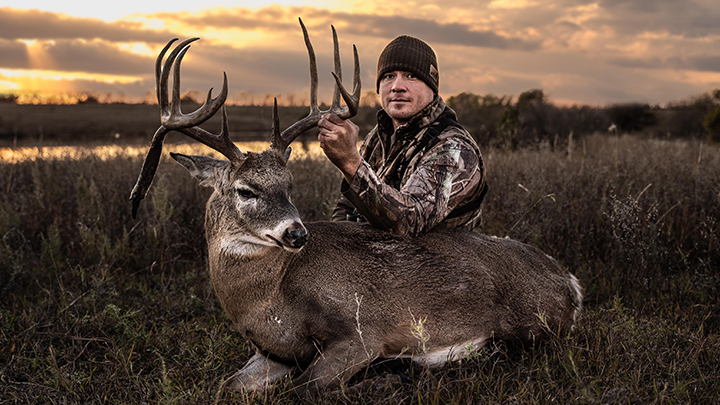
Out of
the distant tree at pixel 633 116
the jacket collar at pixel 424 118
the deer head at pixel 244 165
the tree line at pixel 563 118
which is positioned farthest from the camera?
the distant tree at pixel 633 116

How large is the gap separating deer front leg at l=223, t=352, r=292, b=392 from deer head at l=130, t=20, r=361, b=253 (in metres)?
0.75

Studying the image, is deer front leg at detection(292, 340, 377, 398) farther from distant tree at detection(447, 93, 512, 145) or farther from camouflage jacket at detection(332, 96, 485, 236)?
distant tree at detection(447, 93, 512, 145)

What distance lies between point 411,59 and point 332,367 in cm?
231

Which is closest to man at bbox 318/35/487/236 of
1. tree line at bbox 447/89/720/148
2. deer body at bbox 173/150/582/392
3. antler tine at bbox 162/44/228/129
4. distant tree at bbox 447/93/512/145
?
deer body at bbox 173/150/582/392

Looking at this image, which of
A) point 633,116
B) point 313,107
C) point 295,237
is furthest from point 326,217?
point 633,116

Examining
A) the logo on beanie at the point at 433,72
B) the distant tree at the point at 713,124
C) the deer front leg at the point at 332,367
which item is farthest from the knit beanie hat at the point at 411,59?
the distant tree at the point at 713,124

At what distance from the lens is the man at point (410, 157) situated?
3.12m

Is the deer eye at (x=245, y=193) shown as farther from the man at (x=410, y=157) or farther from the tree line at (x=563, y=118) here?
the tree line at (x=563, y=118)

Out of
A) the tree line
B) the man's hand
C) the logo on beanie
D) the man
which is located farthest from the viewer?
the tree line

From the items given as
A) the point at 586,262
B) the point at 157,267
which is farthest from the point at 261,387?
the point at 586,262

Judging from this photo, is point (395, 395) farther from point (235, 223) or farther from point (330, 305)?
point (235, 223)

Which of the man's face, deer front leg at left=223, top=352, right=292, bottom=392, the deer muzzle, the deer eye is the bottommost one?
deer front leg at left=223, top=352, right=292, bottom=392

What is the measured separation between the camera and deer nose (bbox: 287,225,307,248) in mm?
2992

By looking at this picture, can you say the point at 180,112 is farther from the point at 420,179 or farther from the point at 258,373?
the point at 258,373
